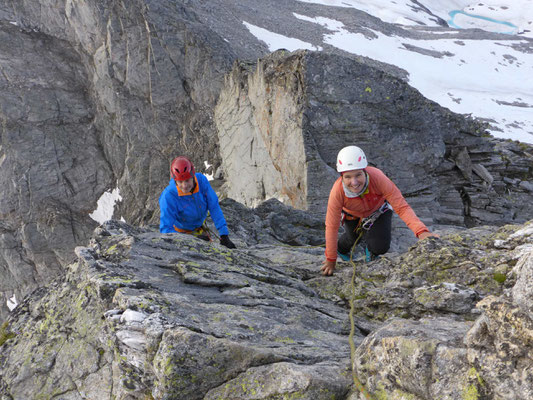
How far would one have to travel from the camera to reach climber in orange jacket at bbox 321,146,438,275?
6910 millimetres

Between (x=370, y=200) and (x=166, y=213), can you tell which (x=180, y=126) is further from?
(x=370, y=200)

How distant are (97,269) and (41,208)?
41384 mm

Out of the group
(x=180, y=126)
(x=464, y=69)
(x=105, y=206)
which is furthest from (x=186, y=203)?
(x=464, y=69)

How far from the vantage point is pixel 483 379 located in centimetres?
276

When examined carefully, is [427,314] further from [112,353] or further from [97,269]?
[97,269]

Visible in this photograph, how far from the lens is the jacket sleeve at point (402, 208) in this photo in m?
7.01

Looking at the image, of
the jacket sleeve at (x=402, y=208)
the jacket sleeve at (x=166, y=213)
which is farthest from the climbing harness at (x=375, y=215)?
the jacket sleeve at (x=166, y=213)

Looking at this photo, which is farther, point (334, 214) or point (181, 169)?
point (181, 169)

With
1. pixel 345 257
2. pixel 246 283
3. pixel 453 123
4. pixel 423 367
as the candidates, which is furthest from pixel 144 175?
pixel 423 367

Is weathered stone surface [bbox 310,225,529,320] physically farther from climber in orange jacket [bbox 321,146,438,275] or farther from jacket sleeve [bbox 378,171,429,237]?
climber in orange jacket [bbox 321,146,438,275]

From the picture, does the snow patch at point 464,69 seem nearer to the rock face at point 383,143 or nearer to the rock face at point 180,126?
the rock face at point 180,126

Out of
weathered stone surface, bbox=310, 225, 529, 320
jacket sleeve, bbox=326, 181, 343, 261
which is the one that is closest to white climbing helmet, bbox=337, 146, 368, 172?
jacket sleeve, bbox=326, 181, 343, 261

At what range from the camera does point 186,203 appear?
8625 mm

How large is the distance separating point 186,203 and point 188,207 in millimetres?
120
